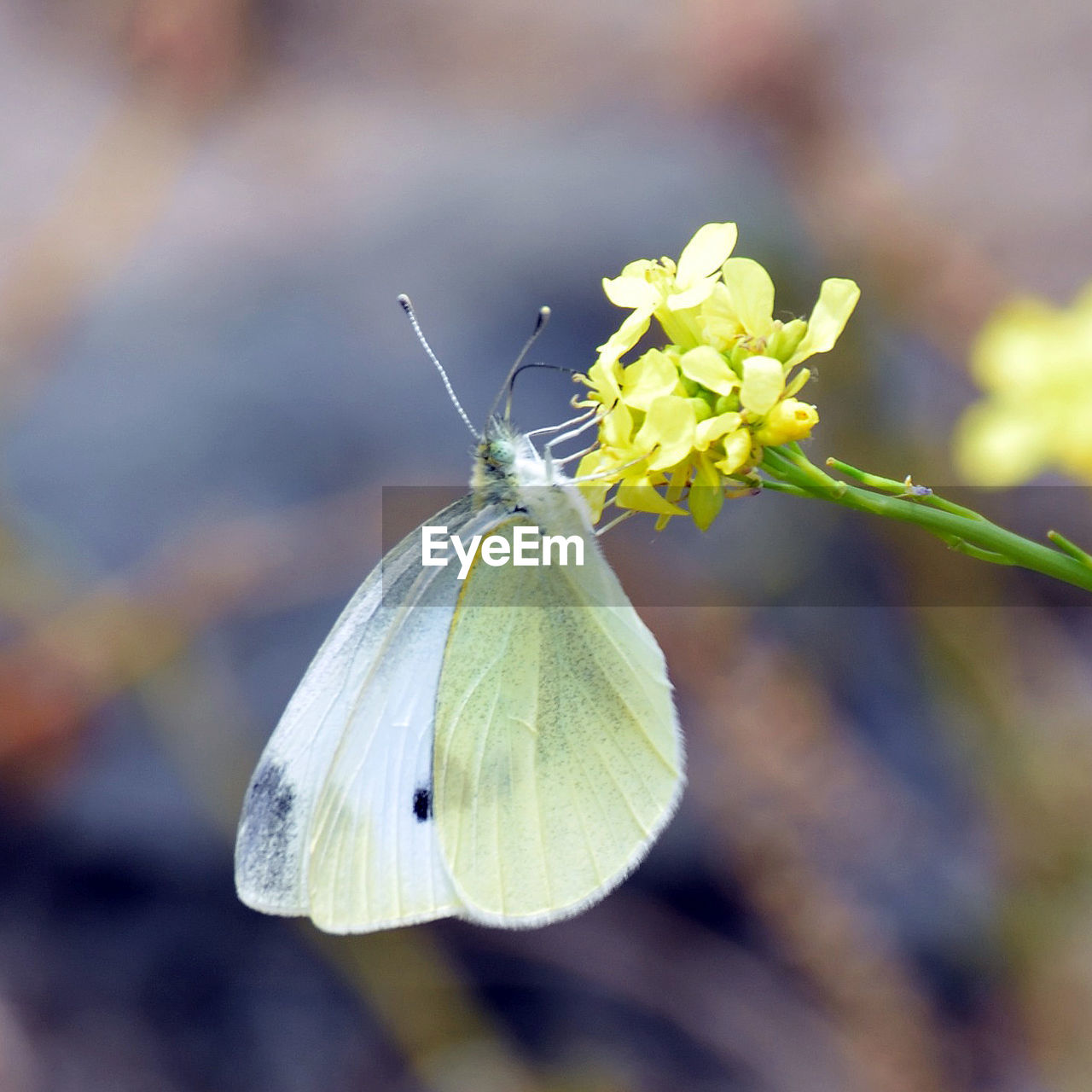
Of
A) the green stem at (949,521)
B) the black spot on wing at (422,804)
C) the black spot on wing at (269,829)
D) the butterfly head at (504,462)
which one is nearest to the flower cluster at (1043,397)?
the green stem at (949,521)

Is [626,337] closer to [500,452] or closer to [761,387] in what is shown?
[761,387]

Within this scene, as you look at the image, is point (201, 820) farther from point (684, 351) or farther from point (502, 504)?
point (684, 351)

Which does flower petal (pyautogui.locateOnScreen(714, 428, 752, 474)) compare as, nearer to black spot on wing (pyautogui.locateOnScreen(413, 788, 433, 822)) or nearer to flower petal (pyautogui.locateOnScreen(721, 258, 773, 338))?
flower petal (pyautogui.locateOnScreen(721, 258, 773, 338))

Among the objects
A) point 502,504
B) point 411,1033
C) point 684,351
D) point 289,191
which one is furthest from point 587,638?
point 289,191

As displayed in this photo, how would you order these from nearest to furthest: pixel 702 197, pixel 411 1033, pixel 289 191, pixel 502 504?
pixel 502 504 < pixel 411 1033 < pixel 702 197 < pixel 289 191

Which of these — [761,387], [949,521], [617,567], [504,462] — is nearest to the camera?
[949,521]

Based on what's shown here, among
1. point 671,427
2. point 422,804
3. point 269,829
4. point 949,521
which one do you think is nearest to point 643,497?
point 671,427
